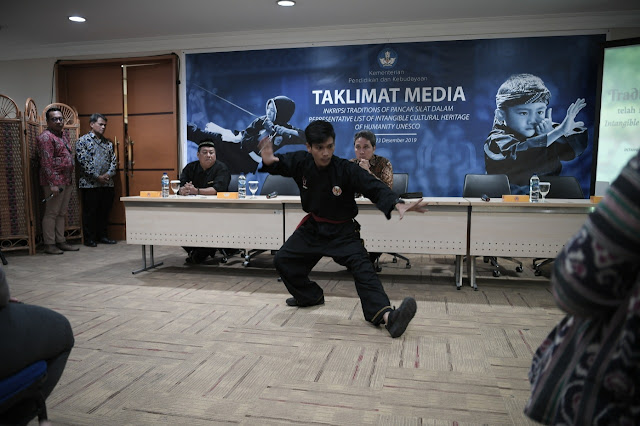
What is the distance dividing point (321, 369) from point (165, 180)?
2.51 metres

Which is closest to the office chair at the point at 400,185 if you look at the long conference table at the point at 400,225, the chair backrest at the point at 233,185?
the long conference table at the point at 400,225

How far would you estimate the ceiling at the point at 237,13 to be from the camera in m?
4.70

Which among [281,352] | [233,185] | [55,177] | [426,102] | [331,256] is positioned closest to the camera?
[281,352]

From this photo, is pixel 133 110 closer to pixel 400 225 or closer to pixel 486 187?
pixel 400 225

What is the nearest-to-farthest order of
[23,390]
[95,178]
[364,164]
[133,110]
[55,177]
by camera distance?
[23,390] → [364,164] → [55,177] → [95,178] → [133,110]

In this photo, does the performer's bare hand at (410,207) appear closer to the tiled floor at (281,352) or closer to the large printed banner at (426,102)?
the tiled floor at (281,352)

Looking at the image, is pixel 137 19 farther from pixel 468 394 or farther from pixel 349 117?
pixel 468 394

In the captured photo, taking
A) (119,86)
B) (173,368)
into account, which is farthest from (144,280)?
(119,86)

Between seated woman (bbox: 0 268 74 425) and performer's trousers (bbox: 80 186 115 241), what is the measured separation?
4973 millimetres

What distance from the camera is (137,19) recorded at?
17.2 feet

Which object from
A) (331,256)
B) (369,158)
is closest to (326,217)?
(331,256)

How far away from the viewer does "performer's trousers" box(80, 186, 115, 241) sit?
5.70 m

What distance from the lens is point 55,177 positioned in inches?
203

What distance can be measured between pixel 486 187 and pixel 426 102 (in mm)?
1667
